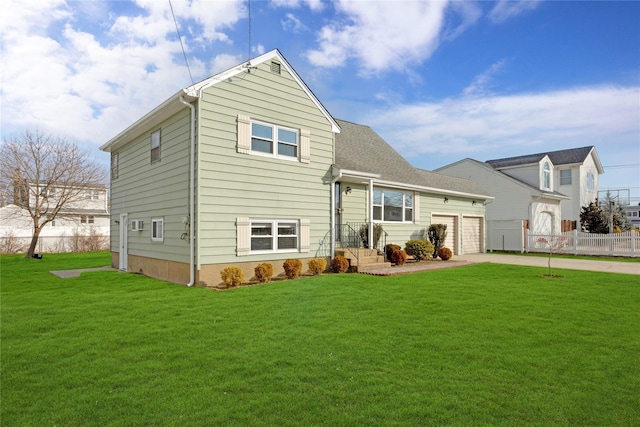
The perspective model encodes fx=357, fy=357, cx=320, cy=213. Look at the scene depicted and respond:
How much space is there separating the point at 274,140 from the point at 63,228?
1122 inches

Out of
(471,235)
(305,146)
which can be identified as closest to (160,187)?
(305,146)

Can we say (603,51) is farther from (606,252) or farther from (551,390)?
(551,390)

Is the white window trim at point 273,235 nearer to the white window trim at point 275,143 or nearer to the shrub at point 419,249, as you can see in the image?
the white window trim at point 275,143

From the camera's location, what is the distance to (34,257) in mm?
20453

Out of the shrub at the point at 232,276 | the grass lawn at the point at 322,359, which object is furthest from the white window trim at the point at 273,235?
the grass lawn at the point at 322,359

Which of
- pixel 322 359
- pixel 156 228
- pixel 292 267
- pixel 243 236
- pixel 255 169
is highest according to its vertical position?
pixel 255 169

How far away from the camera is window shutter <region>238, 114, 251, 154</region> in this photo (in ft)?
34.2

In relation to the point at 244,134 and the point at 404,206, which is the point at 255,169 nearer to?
the point at 244,134

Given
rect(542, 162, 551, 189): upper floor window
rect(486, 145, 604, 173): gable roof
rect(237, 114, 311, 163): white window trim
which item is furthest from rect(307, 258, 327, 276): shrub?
rect(542, 162, 551, 189): upper floor window

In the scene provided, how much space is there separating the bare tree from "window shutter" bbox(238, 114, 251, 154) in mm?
19072

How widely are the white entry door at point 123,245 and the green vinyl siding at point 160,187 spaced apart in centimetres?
42

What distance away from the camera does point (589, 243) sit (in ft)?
64.9

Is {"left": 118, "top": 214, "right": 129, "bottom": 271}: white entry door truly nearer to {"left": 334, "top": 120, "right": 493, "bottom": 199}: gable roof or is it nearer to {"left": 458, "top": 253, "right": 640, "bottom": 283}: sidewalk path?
{"left": 334, "top": 120, "right": 493, "bottom": 199}: gable roof

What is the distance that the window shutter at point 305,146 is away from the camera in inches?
468
